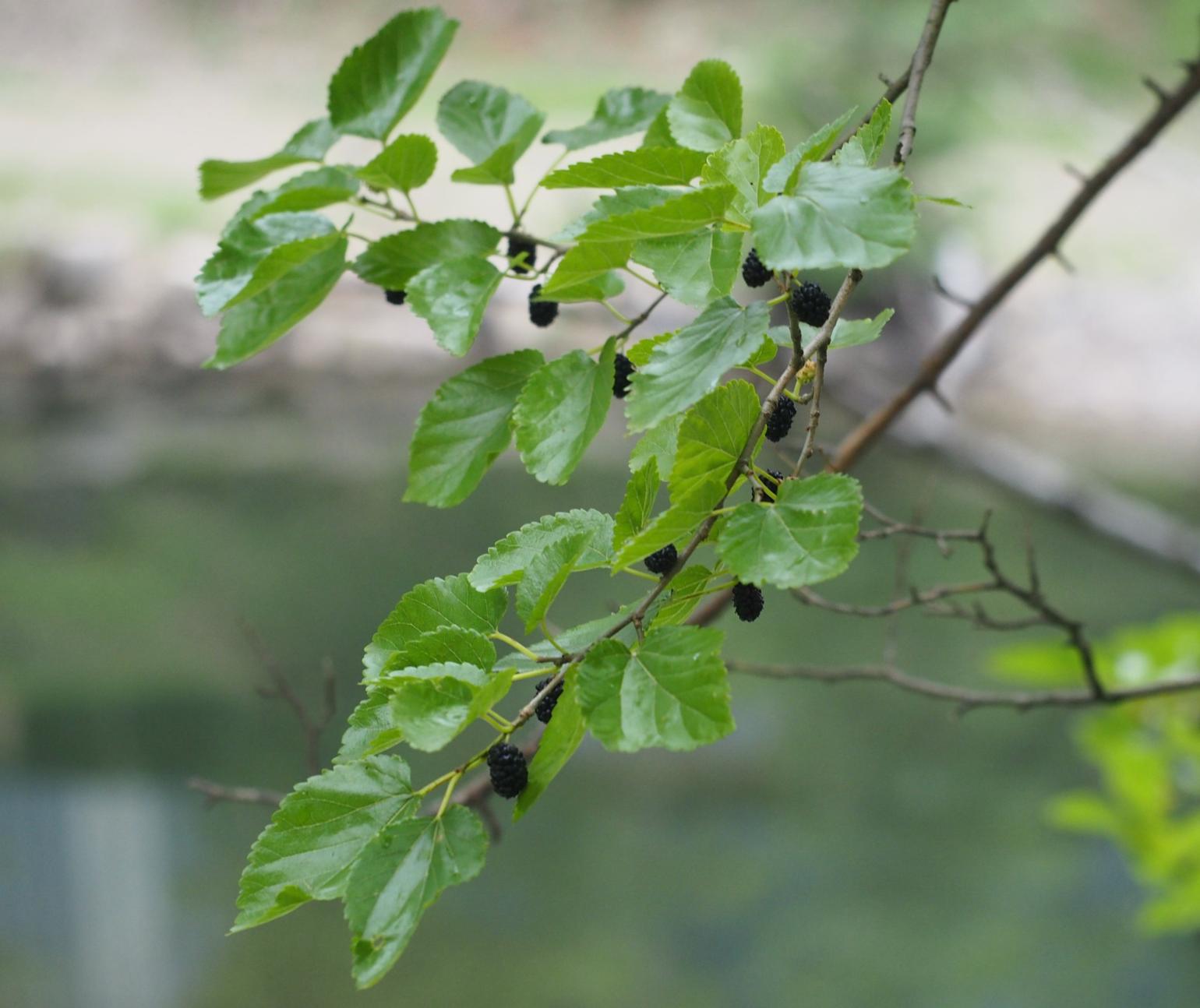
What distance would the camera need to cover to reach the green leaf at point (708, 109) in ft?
0.71

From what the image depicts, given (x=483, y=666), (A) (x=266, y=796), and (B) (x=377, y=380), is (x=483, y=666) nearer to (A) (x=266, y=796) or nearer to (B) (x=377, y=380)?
(A) (x=266, y=796)

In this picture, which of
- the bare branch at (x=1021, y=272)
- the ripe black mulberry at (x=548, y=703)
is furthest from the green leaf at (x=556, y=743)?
the bare branch at (x=1021, y=272)

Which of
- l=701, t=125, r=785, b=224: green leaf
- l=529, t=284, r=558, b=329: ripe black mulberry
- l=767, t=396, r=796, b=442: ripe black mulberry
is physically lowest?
l=529, t=284, r=558, b=329: ripe black mulberry

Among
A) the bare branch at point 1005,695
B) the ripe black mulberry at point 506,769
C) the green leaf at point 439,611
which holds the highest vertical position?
the green leaf at point 439,611

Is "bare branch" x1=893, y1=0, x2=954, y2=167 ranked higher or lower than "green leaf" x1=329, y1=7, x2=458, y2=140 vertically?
higher

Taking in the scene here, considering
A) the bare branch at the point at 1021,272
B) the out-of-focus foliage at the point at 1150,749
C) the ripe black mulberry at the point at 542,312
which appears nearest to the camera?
the ripe black mulberry at the point at 542,312

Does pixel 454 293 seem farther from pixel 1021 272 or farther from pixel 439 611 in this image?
pixel 1021 272

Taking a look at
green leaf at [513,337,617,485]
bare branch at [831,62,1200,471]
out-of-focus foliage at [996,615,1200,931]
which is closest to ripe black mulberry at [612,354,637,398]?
green leaf at [513,337,617,485]

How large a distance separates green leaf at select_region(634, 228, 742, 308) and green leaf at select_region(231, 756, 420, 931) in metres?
0.08

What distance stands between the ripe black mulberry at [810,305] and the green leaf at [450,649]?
0.23ft

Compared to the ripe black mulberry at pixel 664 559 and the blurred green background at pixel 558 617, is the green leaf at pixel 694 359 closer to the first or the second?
the ripe black mulberry at pixel 664 559

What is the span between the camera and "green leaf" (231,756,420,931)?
0.17 metres

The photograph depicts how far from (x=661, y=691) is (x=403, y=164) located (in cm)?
13

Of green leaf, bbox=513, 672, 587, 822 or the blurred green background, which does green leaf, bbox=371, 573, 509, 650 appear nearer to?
green leaf, bbox=513, 672, 587, 822
